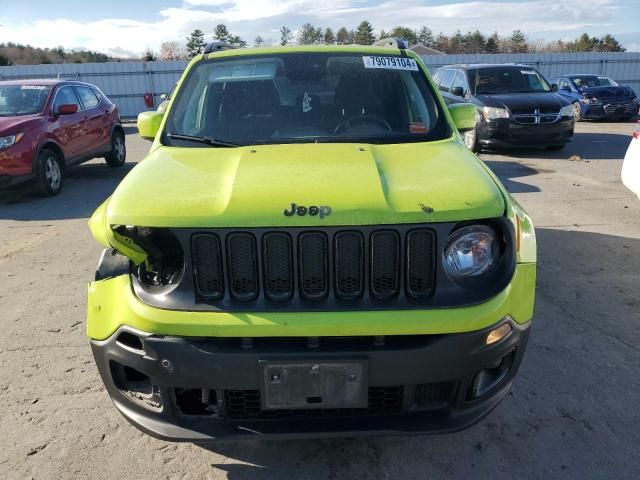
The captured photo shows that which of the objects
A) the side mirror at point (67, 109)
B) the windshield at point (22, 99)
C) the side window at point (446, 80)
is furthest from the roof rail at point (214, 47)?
the side window at point (446, 80)

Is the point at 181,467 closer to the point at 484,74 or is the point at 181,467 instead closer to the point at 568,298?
the point at 568,298

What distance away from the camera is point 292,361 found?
6.77 ft

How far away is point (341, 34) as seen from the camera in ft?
250

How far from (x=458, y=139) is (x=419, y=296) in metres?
1.37

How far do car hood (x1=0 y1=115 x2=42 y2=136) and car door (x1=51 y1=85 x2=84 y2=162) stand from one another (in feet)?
1.06

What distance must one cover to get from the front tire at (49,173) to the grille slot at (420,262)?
7.57 metres

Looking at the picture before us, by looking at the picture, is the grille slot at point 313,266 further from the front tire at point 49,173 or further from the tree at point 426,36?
the tree at point 426,36

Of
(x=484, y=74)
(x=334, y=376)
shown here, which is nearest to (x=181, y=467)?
(x=334, y=376)

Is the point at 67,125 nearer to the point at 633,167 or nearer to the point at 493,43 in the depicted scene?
the point at 633,167

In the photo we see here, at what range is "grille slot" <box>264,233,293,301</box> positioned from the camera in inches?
84.0

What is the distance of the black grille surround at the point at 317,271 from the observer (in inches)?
83.7

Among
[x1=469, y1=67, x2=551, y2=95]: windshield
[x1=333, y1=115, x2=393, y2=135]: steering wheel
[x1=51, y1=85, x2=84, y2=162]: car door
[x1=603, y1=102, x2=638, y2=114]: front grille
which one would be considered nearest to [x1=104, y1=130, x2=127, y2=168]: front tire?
[x1=51, y1=85, x2=84, y2=162]: car door

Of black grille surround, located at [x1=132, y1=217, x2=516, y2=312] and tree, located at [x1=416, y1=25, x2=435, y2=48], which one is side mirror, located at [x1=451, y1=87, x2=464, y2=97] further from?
tree, located at [x1=416, y1=25, x2=435, y2=48]

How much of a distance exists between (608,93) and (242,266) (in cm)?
1800
